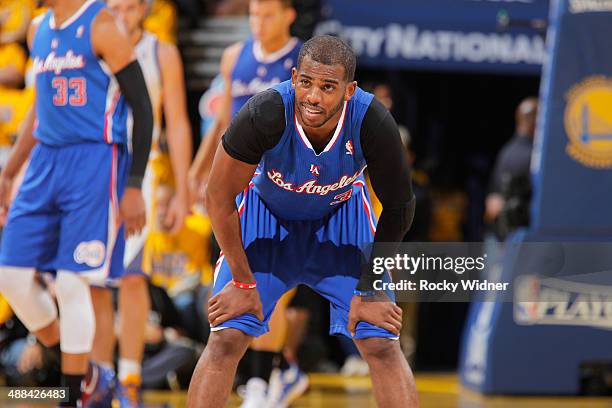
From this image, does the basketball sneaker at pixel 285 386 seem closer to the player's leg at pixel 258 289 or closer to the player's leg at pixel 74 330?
the player's leg at pixel 74 330

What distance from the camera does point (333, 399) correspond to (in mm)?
7566

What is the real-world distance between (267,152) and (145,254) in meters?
2.31

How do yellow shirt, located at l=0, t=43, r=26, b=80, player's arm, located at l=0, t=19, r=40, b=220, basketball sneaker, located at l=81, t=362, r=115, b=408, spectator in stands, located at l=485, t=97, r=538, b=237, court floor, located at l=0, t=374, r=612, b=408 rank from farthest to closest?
1. yellow shirt, located at l=0, t=43, r=26, b=80
2. spectator in stands, located at l=485, t=97, r=538, b=237
3. court floor, located at l=0, t=374, r=612, b=408
4. player's arm, located at l=0, t=19, r=40, b=220
5. basketball sneaker, located at l=81, t=362, r=115, b=408

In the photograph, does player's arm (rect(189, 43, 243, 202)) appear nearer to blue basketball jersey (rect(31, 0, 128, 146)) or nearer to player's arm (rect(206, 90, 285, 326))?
blue basketball jersey (rect(31, 0, 128, 146))

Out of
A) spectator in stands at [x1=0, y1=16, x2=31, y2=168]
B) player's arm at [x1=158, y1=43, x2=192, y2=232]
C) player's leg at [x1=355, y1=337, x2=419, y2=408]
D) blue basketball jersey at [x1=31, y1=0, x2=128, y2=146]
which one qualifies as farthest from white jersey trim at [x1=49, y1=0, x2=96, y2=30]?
spectator in stands at [x1=0, y1=16, x2=31, y2=168]

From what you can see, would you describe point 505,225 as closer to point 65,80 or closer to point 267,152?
point 65,80

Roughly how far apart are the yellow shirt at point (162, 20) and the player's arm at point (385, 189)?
19.2 ft

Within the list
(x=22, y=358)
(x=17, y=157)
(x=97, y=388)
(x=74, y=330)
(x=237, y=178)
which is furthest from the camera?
(x=22, y=358)

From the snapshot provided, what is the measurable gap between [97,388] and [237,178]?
1751mm

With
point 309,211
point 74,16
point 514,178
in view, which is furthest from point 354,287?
point 514,178

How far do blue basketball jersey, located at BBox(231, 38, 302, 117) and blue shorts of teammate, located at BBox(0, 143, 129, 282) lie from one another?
135cm

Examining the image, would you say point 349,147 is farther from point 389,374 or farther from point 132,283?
point 132,283

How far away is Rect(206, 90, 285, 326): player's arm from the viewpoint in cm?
378

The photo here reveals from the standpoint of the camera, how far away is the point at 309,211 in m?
4.20
